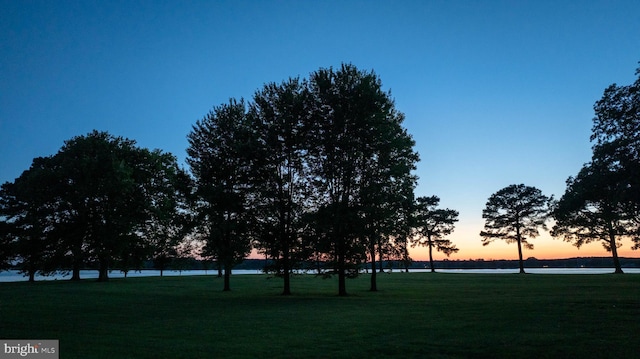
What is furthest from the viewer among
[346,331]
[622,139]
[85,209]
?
[85,209]

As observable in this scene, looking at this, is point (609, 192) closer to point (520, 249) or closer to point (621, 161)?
point (621, 161)

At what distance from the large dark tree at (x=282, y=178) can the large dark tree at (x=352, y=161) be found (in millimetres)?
1345

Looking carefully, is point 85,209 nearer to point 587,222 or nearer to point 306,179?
point 306,179

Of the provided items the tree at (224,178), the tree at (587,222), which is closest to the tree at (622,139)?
the tree at (587,222)

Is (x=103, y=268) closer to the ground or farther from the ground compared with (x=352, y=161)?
closer to the ground

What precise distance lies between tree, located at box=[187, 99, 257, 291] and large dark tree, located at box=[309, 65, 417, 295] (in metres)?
6.44

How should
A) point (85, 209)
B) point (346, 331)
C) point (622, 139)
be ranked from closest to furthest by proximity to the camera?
1. point (346, 331)
2. point (622, 139)
3. point (85, 209)

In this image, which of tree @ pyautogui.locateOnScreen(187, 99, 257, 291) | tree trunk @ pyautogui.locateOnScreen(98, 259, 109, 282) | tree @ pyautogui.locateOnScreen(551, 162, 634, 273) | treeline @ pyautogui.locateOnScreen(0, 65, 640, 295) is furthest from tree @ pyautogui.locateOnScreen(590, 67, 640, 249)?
tree trunk @ pyautogui.locateOnScreen(98, 259, 109, 282)

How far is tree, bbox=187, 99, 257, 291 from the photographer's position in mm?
35656

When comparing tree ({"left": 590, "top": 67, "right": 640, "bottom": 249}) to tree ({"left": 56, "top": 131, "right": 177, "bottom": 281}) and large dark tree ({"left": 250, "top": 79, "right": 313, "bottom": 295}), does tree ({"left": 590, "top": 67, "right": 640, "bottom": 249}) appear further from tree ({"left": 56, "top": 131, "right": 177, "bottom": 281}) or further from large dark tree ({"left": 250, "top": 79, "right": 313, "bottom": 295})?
tree ({"left": 56, "top": 131, "right": 177, "bottom": 281})

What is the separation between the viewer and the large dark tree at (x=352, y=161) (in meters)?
30.4

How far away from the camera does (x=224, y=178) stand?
39.3 metres

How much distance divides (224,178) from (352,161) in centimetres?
1414

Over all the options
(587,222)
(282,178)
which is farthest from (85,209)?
(587,222)
